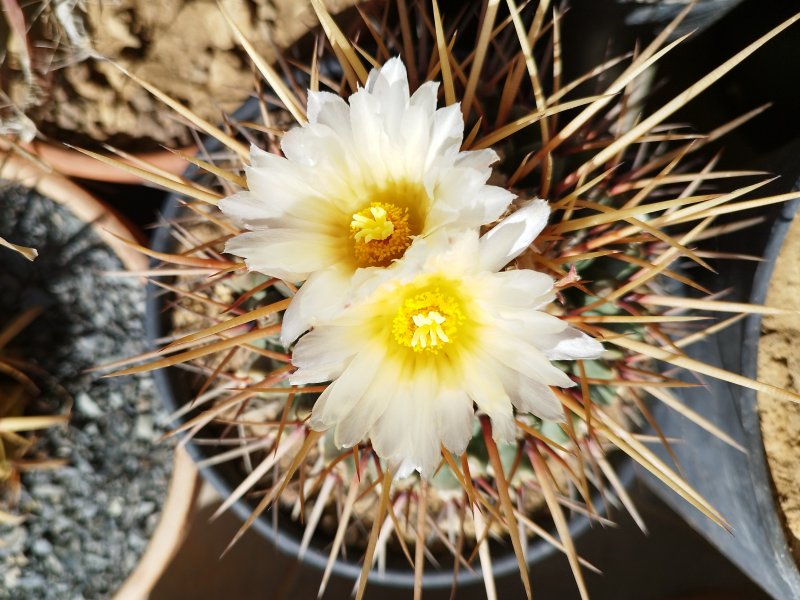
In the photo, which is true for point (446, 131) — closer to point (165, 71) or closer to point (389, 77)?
point (389, 77)

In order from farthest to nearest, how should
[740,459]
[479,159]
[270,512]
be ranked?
[270,512] < [740,459] < [479,159]

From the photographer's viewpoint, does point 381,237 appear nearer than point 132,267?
Yes

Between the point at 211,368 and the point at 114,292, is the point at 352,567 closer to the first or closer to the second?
the point at 211,368

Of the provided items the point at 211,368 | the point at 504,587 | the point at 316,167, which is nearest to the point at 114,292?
the point at 211,368

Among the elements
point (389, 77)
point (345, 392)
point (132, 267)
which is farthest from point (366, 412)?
point (132, 267)

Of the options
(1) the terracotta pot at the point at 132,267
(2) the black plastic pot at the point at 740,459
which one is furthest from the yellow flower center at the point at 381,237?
(1) the terracotta pot at the point at 132,267

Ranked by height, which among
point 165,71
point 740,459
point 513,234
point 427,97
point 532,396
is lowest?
point 740,459

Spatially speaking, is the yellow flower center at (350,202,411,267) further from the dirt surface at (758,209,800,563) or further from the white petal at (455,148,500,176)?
the dirt surface at (758,209,800,563)
